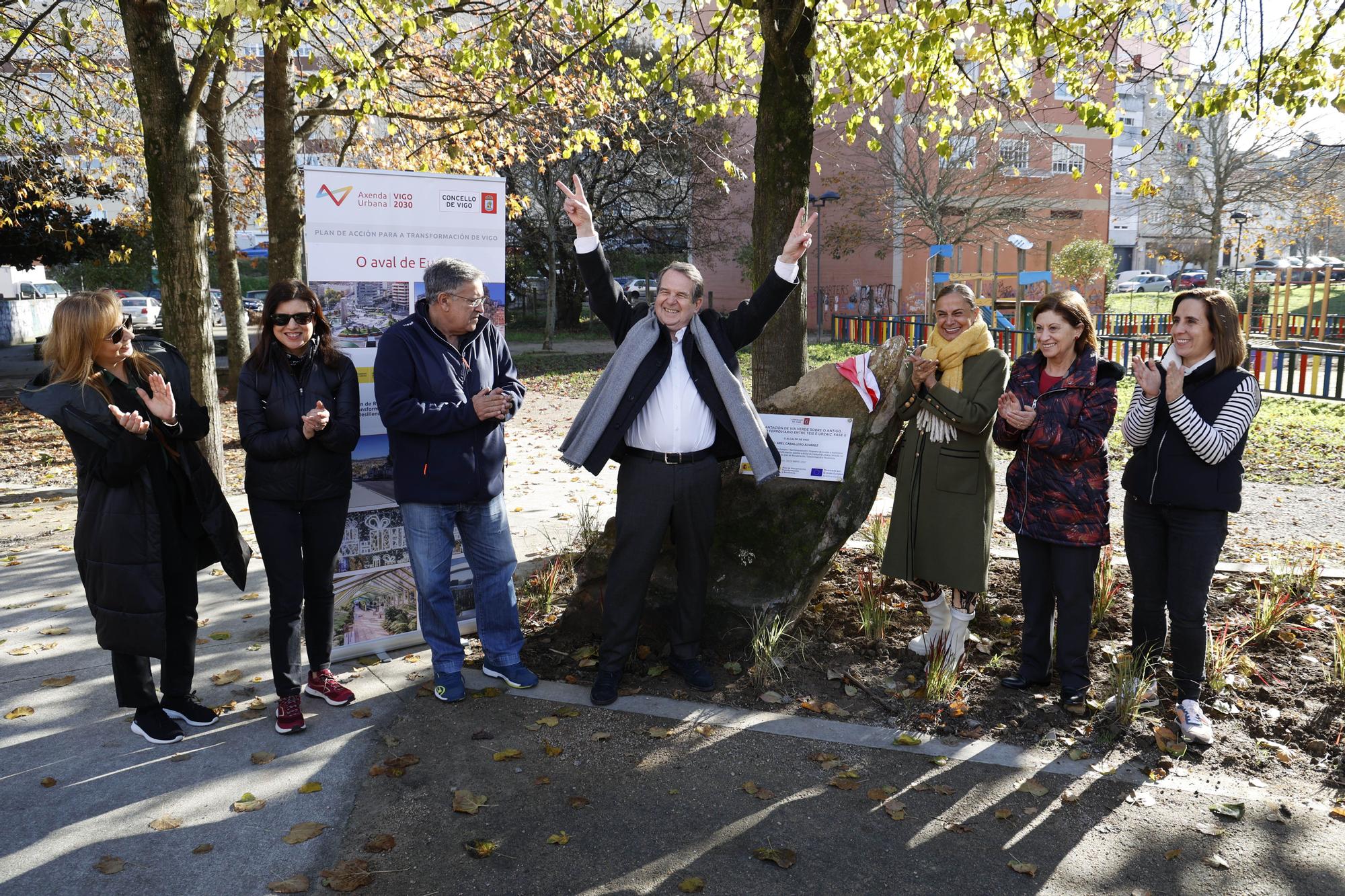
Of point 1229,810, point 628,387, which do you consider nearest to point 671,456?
point 628,387

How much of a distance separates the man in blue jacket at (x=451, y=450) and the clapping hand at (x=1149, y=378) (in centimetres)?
271

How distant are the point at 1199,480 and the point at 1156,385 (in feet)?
1.40

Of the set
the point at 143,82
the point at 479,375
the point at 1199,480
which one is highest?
the point at 143,82

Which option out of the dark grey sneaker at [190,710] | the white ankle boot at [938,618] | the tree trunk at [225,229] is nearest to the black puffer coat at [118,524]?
the dark grey sneaker at [190,710]

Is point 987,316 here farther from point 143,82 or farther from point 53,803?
point 53,803

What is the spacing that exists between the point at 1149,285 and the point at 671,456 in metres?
54.0

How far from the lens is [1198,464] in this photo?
407 cm

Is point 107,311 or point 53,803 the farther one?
point 107,311

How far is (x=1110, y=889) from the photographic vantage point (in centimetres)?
319

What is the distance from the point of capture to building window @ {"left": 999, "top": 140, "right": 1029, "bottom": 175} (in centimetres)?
3144

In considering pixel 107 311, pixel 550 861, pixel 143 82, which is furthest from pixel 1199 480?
pixel 143 82

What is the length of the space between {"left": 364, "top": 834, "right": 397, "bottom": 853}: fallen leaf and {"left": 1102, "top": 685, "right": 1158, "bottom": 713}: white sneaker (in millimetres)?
3067

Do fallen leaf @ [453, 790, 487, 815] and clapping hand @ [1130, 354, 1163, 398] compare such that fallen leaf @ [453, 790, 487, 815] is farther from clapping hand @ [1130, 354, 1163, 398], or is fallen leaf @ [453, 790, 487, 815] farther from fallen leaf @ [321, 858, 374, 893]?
clapping hand @ [1130, 354, 1163, 398]

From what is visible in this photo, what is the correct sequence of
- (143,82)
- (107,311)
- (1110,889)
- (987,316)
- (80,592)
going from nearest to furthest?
(1110,889) → (107,311) → (80,592) → (143,82) → (987,316)
